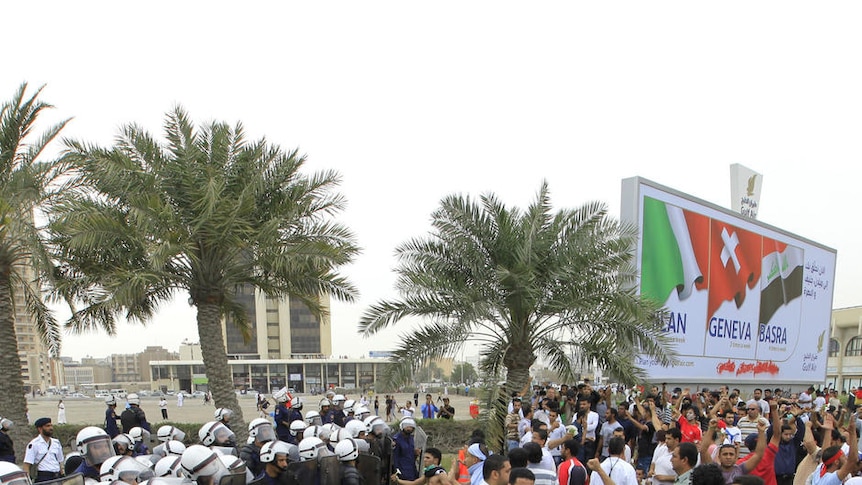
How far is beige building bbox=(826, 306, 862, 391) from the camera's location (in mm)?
61469

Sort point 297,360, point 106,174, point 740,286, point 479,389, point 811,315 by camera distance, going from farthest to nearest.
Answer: point 297,360 → point 811,315 → point 740,286 → point 106,174 → point 479,389

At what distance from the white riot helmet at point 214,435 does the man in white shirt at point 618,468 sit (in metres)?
3.79

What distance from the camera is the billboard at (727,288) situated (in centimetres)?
Result: 2012

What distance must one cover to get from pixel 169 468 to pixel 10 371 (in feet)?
34.6

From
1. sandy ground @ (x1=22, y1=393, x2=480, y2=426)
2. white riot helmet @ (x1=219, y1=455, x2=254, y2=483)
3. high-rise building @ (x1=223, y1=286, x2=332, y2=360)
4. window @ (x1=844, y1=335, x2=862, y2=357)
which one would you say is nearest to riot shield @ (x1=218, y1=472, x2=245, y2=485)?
white riot helmet @ (x1=219, y1=455, x2=254, y2=483)

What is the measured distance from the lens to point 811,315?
30.6 metres

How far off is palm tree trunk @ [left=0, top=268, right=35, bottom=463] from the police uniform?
5604 mm

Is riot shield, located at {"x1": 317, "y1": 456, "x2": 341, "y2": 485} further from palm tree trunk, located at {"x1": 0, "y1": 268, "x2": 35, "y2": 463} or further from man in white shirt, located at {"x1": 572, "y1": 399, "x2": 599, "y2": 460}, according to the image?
palm tree trunk, located at {"x1": 0, "y1": 268, "x2": 35, "y2": 463}

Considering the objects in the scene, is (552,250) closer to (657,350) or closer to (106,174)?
(657,350)

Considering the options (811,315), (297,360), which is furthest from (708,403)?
(297,360)

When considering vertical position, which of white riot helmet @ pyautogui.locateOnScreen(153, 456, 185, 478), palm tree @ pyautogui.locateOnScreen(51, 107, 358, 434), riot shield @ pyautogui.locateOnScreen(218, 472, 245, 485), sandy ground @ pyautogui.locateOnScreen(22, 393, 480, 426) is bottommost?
sandy ground @ pyautogui.locateOnScreen(22, 393, 480, 426)

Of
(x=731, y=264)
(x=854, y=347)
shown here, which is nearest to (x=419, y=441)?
(x=731, y=264)

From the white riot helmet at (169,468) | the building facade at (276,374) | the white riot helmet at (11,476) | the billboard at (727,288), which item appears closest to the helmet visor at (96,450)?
the white riot helmet at (169,468)

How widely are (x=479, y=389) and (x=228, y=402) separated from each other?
5381 mm
